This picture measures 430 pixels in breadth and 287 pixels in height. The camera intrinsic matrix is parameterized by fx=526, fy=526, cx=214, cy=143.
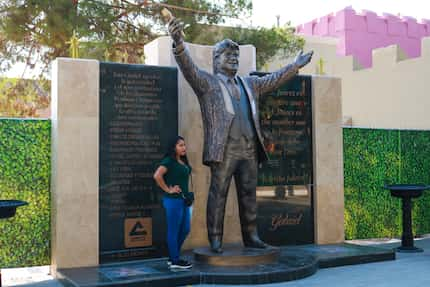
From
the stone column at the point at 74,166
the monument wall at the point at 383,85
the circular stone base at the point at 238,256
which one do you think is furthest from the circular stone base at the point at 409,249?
the monument wall at the point at 383,85

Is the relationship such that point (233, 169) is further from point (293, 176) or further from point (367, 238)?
point (367, 238)

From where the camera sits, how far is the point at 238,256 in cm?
587

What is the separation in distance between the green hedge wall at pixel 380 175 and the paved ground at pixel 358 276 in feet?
5.56

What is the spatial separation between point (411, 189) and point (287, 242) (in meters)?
1.93

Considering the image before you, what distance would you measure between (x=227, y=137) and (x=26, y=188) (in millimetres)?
2530

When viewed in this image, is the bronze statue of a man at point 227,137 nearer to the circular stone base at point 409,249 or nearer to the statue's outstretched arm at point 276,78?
the statue's outstretched arm at point 276,78

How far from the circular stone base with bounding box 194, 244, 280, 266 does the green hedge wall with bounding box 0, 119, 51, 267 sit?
197 centimetres

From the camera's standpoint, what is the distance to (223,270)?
568 centimetres

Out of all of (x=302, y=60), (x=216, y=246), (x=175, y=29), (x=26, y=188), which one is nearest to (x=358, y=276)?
(x=216, y=246)

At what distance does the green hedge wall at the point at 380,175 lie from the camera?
8766mm

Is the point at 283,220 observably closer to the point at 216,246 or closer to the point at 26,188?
the point at 216,246

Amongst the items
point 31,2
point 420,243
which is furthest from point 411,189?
point 31,2

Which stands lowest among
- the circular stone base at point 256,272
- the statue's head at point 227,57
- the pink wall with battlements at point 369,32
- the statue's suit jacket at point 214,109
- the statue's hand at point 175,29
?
the circular stone base at point 256,272

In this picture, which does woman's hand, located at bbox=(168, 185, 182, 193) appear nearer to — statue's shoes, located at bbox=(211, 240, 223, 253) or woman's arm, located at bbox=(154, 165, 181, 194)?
woman's arm, located at bbox=(154, 165, 181, 194)
